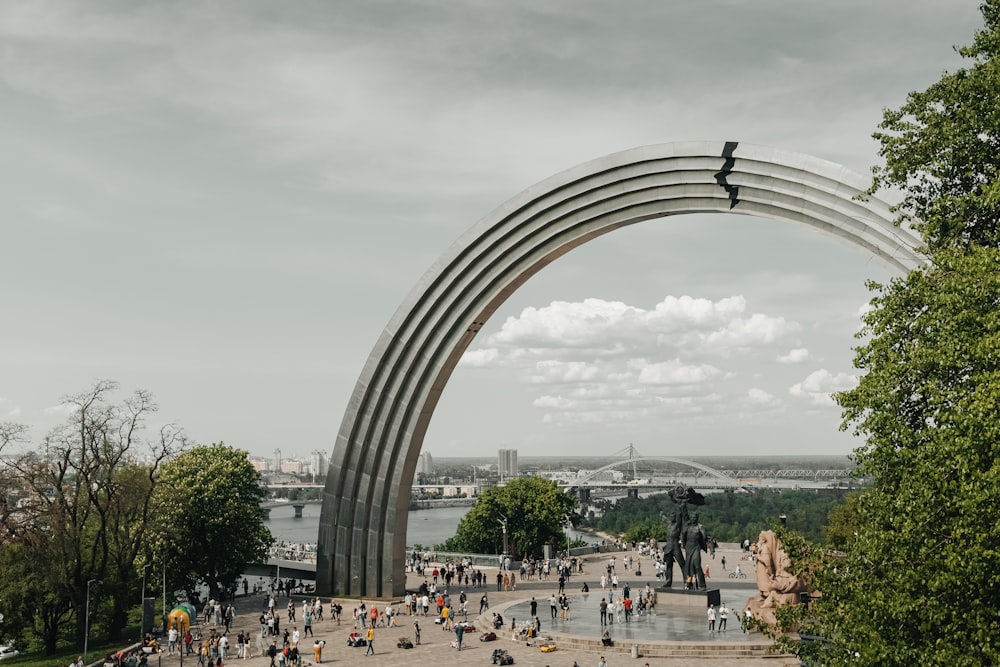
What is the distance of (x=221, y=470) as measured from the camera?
51250 mm

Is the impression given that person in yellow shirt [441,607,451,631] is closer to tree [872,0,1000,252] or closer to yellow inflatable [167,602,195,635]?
yellow inflatable [167,602,195,635]

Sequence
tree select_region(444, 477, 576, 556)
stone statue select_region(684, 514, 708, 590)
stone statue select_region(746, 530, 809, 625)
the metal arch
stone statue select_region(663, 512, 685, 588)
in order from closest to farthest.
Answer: stone statue select_region(746, 530, 809, 625), the metal arch, stone statue select_region(684, 514, 708, 590), stone statue select_region(663, 512, 685, 588), tree select_region(444, 477, 576, 556)

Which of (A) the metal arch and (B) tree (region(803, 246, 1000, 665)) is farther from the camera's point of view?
(A) the metal arch

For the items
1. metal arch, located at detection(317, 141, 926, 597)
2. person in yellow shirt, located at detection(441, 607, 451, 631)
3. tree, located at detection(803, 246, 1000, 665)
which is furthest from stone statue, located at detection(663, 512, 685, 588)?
tree, located at detection(803, 246, 1000, 665)

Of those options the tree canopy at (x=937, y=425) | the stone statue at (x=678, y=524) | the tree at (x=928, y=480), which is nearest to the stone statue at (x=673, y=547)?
the stone statue at (x=678, y=524)

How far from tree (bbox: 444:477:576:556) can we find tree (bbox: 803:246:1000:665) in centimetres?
5873

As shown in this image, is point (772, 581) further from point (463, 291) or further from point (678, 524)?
point (463, 291)

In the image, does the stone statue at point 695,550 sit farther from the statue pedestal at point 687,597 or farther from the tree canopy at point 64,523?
the tree canopy at point 64,523

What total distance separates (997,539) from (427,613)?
34.1 m

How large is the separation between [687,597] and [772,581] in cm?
610

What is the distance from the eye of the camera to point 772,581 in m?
36.0

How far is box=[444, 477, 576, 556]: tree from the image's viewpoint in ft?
248

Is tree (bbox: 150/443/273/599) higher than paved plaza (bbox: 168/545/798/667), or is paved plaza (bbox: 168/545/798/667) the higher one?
tree (bbox: 150/443/273/599)

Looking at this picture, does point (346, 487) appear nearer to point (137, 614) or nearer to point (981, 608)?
point (137, 614)
